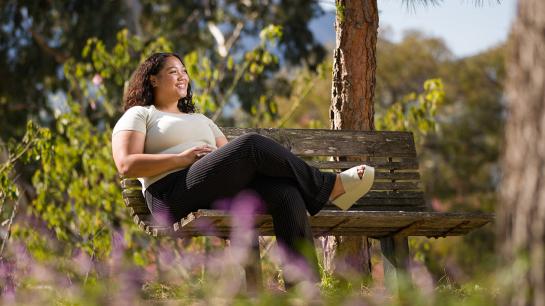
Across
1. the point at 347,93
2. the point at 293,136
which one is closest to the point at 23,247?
the point at 293,136

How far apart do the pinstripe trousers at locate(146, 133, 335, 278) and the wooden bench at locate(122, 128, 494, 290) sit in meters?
0.10

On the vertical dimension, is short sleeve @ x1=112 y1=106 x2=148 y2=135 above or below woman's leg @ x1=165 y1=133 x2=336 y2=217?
above

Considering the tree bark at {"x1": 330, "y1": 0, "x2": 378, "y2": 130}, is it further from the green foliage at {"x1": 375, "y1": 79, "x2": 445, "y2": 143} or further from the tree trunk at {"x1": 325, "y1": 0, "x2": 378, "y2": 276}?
the green foliage at {"x1": 375, "y1": 79, "x2": 445, "y2": 143}

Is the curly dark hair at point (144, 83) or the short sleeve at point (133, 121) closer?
→ the short sleeve at point (133, 121)

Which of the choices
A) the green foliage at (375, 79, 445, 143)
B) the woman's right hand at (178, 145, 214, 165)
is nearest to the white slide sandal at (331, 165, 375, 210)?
the woman's right hand at (178, 145, 214, 165)

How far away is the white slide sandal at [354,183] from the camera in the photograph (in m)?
3.79

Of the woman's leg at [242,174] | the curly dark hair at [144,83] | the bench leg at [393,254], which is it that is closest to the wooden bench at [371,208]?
the bench leg at [393,254]

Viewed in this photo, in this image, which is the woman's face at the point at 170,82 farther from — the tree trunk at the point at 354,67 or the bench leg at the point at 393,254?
the bench leg at the point at 393,254

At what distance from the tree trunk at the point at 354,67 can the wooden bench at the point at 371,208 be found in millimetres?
197

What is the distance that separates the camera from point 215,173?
3.71 m

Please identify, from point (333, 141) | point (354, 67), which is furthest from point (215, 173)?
point (354, 67)

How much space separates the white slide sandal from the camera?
3.79 meters

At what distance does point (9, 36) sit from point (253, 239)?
1141 centimetres

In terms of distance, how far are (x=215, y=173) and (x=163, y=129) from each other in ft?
1.67
